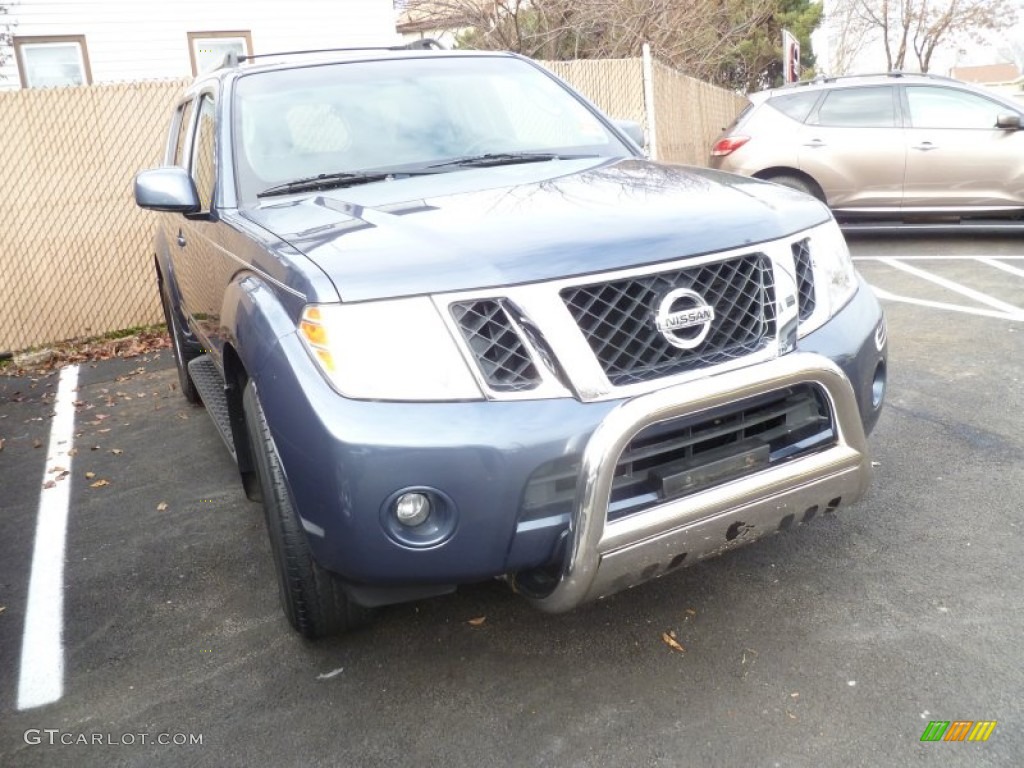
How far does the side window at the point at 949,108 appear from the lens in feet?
29.9

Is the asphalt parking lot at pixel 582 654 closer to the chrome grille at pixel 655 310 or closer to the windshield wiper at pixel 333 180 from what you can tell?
the chrome grille at pixel 655 310

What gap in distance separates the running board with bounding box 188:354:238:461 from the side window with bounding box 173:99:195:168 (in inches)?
40.4

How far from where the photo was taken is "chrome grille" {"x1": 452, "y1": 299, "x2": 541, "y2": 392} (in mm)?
2240

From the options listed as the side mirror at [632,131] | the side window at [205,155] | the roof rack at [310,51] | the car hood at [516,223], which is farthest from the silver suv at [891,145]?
the car hood at [516,223]

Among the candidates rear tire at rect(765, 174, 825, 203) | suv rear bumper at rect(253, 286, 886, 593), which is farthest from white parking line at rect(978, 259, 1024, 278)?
suv rear bumper at rect(253, 286, 886, 593)

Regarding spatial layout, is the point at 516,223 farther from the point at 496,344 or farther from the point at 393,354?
the point at 393,354

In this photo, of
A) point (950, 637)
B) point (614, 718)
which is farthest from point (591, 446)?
point (950, 637)

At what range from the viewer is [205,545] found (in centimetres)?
371

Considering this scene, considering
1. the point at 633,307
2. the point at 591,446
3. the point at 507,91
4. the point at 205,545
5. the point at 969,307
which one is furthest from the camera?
the point at 969,307

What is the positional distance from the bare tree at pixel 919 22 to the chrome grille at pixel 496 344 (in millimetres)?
36104

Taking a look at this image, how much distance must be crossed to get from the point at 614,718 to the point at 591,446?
2.58ft

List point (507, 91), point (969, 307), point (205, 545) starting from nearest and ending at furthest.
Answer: point (205, 545)
point (507, 91)
point (969, 307)

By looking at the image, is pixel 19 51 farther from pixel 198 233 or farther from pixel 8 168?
pixel 198 233

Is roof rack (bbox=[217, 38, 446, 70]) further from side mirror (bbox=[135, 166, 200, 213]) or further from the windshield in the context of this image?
side mirror (bbox=[135, 166, 200, 213])
